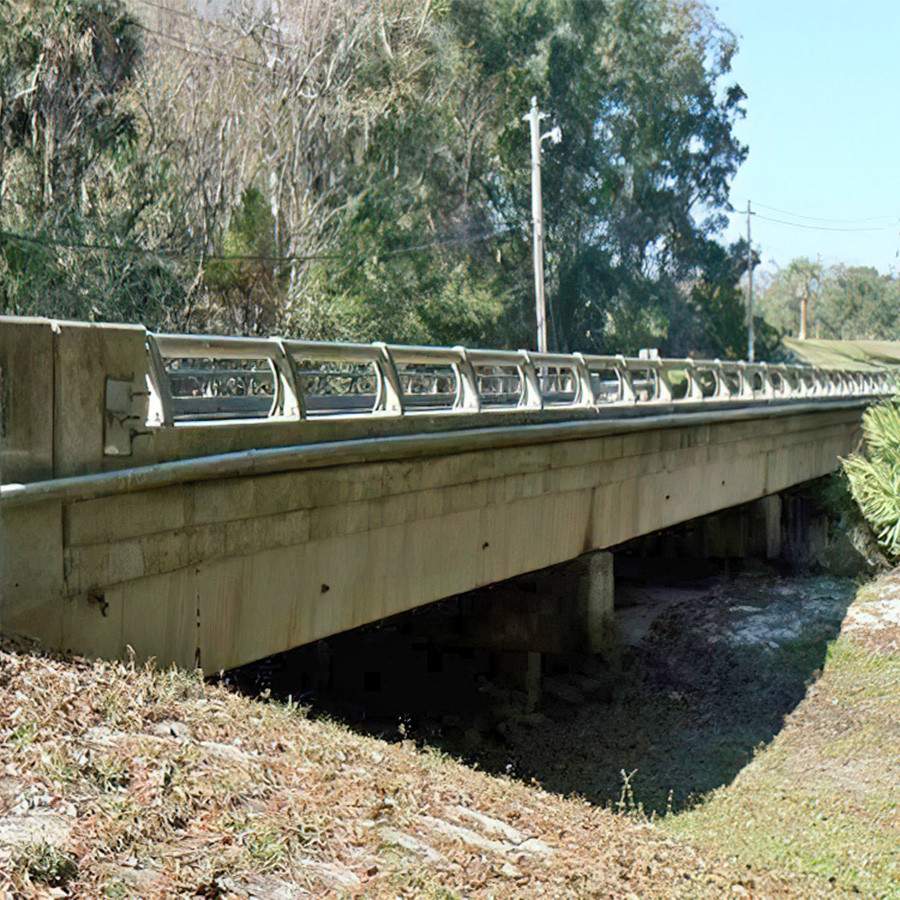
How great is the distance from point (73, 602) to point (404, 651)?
10.5 m

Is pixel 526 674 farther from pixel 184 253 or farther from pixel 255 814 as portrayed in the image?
pixel 184 253

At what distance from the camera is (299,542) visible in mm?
10641

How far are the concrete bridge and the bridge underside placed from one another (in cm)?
2

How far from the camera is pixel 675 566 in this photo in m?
28.8

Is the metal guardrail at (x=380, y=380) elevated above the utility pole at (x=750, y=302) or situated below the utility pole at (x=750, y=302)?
below

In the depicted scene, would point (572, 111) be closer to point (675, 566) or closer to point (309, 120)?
point (309, 120)

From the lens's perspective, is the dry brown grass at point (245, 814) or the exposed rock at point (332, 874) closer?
the dry brown grass at point (245, 814)

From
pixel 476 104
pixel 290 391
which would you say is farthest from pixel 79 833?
pixel 476 104

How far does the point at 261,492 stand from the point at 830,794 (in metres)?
8.20

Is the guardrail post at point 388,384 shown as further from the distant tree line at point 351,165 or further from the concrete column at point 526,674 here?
the distant tree line at point 351,165

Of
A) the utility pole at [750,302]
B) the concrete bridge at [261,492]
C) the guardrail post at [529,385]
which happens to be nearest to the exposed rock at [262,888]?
the concrete bridge at [261,492]

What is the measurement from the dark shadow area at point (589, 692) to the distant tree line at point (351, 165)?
598 inches

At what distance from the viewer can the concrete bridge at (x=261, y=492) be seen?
8.00 metres

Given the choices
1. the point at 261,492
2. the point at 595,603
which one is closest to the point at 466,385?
the point at 261,492
